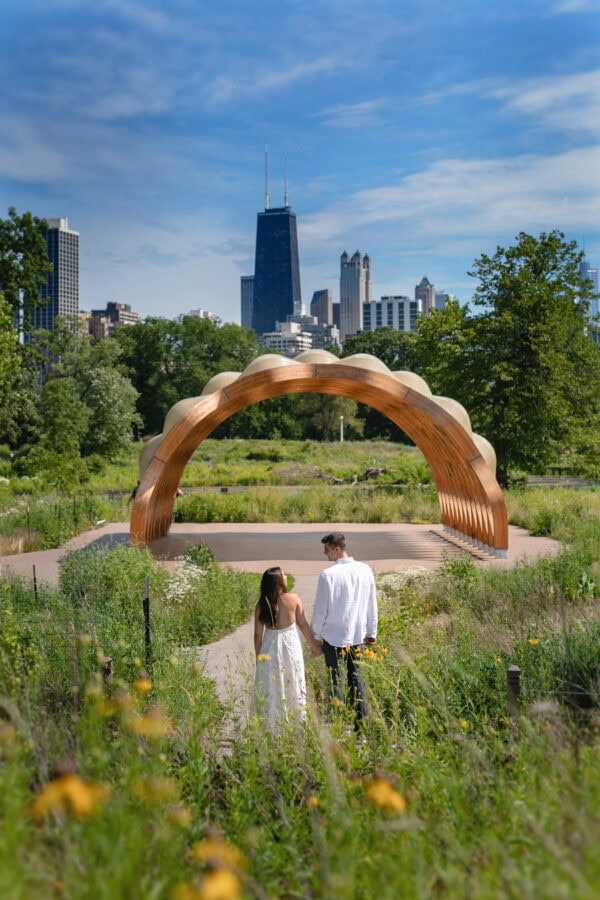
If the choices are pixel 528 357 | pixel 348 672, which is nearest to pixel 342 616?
pixel 348 672

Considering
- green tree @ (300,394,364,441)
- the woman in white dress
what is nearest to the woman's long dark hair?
the woman in white dress

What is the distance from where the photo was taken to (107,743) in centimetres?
407

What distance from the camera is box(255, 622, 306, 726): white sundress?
18.1 feet

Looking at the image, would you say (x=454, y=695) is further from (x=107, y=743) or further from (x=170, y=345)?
(x=170, y=345)

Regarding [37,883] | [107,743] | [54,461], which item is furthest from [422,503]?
[37,883]

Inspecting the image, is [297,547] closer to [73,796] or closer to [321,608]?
[321,608]

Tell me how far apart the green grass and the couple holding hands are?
0.72ft

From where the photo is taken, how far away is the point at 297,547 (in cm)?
1603

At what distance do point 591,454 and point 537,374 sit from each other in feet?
8.48

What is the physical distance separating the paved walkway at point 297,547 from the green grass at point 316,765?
118 inches

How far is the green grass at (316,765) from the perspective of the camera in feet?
8.09

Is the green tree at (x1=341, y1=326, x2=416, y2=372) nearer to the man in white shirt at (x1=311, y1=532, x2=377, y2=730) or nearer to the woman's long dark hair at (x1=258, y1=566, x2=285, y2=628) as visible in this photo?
the man in white shirt at (x1=311, y1=532, x2=377, y2=730)

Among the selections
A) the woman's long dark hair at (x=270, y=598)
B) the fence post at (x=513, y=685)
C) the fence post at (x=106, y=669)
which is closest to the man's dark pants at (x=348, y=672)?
the woman's long dark hair at (x=270, y=598)

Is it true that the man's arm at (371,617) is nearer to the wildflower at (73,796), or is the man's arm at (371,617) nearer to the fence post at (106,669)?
the fence post at (106,669)
